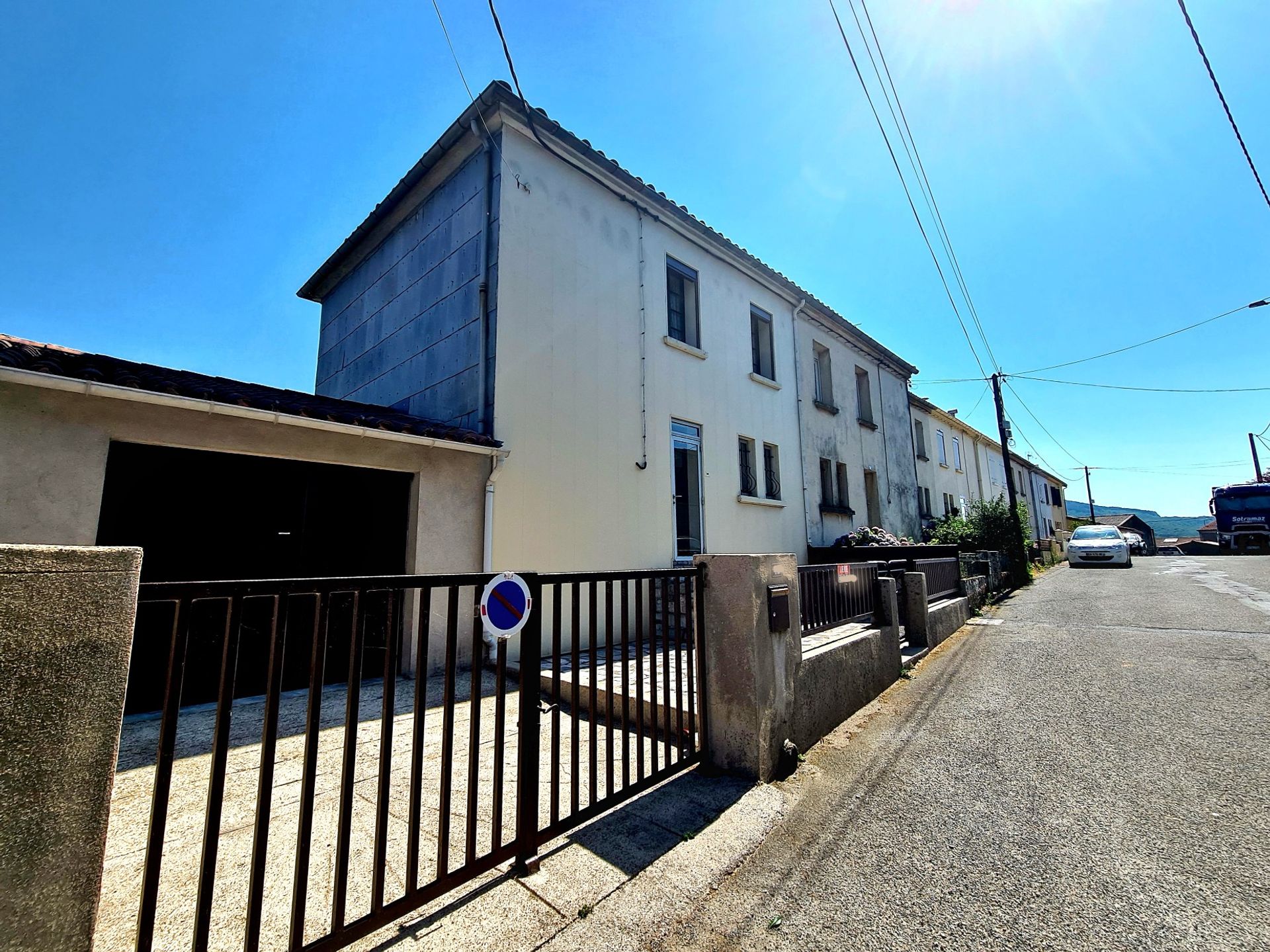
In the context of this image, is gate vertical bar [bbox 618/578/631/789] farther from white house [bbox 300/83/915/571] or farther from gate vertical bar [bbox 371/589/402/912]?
white house [bbox 300/83/915/571]

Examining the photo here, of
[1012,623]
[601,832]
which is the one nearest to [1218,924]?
[601,832]

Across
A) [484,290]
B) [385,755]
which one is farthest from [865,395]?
[385,755]

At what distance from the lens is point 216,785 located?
1.48m

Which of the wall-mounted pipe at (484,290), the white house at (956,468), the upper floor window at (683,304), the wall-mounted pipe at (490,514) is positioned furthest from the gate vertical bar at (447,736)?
the white house at (956,468)

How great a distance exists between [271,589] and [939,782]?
375cm

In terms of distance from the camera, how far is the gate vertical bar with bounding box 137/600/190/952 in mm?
1350

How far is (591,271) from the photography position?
768 centimetres

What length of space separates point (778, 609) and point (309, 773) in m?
2.69

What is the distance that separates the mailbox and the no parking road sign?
1.76 metres

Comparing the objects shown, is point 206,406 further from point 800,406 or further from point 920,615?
point 800,406

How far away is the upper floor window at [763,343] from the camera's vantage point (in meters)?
11.1

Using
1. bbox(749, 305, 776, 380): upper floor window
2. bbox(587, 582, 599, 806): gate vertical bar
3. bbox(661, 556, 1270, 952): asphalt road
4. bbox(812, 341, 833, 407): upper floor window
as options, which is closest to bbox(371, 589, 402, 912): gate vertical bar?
bbox(587, 582, 599, 806): gate vertical bar

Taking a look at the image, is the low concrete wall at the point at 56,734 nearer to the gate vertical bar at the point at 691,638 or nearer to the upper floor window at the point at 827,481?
the gate vertical bar at the point at 691,638

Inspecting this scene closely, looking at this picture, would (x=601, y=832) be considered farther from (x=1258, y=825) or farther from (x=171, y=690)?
(x=1258, y=825)
